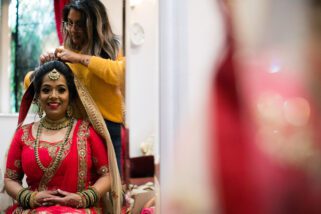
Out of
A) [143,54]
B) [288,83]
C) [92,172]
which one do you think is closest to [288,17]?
[288,83]

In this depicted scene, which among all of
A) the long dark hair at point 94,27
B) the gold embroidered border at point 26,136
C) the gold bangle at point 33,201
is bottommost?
the gold bangle at point 33,201

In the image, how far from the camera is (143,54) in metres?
0.41

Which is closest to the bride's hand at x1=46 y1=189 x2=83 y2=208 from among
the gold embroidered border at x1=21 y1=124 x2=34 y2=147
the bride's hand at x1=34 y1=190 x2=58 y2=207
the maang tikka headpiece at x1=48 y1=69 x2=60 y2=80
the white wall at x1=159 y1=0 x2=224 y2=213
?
the bride's hand at x1=34 y1=190 x2=58 y2=207

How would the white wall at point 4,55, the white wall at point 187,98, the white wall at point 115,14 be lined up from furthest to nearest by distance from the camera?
1. the white wall at point 4,55
2. the white wall at point 115,14
3. the white wall at point 187,98

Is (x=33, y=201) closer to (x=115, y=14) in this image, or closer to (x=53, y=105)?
(x=53, y=105)

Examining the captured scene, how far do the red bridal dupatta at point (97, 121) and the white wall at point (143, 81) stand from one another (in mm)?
270

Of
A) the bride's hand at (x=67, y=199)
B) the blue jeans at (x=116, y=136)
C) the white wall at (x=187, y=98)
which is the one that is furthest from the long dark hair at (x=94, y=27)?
the white wall at (x=187, y=98)

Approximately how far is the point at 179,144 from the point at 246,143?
1.9 inches

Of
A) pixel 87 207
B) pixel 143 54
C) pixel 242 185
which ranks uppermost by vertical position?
pixel 143 54

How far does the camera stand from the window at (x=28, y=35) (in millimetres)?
825

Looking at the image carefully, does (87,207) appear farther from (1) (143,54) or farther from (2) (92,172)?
(1) (143,54)

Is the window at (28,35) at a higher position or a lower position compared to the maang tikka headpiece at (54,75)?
higher

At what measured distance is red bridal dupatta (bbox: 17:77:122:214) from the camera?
0.73 meters

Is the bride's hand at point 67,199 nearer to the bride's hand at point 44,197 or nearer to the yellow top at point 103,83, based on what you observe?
the bride's hand at point 44,197
